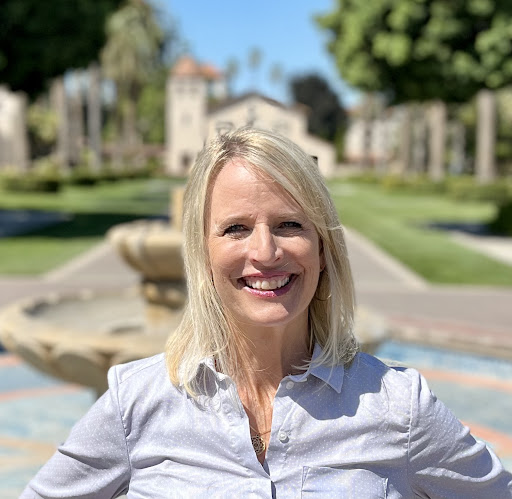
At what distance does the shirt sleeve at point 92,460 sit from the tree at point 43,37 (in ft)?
58.7

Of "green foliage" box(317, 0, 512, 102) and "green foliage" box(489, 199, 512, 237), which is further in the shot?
"green foliage" box(489, 199, 512, 237)

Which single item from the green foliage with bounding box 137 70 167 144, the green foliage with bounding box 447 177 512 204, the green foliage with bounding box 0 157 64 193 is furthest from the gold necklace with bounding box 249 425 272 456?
the green foliage with bounding box 137 70 167 144

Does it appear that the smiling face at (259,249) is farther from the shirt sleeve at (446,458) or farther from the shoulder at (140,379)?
the shirt sleeve at (446,458)

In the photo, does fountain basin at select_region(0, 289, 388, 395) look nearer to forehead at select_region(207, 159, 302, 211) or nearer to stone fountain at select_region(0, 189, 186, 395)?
stone fountain at select_region(0, 189, 186, 395)

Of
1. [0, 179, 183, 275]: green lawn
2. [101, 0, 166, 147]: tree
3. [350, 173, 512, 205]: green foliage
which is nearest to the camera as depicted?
[0, 179, 183, 275]: green lawn

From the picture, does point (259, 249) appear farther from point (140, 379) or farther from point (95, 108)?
point (95, 108)

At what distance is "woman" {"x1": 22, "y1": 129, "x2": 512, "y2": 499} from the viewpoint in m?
1.64

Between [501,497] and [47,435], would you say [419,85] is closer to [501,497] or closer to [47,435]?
[47,435]

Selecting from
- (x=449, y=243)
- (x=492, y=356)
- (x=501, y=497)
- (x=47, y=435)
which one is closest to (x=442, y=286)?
(x=492, y=356)

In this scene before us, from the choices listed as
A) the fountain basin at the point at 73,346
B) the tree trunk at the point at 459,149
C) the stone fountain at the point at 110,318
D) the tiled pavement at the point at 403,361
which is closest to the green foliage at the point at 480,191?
the tiled pavement at the point at 403,361

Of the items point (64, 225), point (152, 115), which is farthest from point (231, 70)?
point (64, 225)

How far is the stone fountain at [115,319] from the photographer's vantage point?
183 inches

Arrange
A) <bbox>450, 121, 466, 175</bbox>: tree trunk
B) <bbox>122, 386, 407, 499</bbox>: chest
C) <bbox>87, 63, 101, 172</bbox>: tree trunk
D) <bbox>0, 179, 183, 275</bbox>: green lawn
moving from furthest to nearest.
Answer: <bbox>450, 121, 466, 175</bbox>: tree trunk < <bbox>87, 63, 101, 172</bbox>: tree trunk < <bbox>0, 179, 183, 275</bbox>: green lawn < <bbox>122, 386, 407, 499</bbox>: chest

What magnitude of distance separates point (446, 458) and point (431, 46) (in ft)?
56.1
